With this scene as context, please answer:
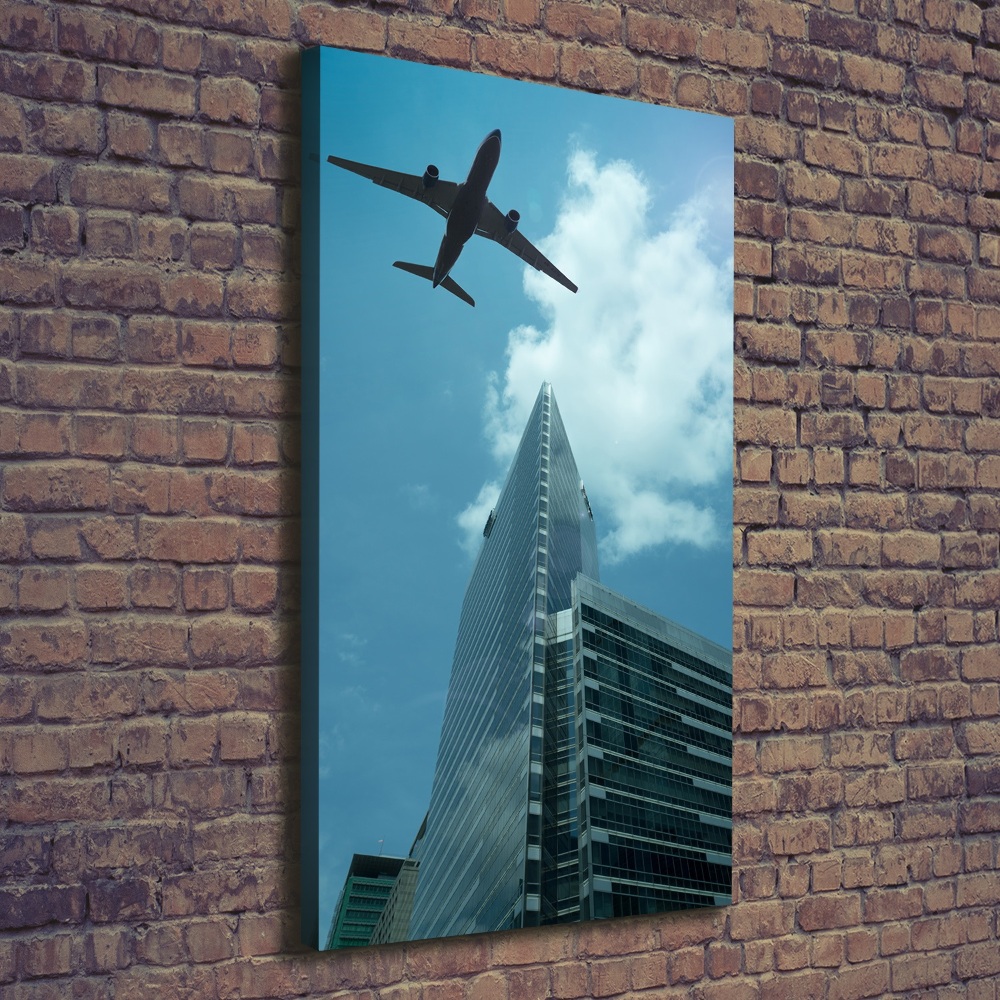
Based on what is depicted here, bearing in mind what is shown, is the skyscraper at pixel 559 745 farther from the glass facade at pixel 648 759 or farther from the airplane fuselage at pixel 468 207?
the airplane fuselage at pixel 468 207

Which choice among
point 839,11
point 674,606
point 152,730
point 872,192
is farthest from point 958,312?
point 152,730

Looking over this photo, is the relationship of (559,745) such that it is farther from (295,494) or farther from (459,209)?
(459,209)

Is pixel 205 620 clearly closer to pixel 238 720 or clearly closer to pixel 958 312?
pixel 238 720

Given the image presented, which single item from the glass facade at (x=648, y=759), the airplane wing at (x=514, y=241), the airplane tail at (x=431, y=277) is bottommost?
the glass facade at (x=648, y=759)

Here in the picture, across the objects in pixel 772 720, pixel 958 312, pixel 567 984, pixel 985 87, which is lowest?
pixel 567 984

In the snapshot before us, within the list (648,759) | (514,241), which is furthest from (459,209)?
(648,759)

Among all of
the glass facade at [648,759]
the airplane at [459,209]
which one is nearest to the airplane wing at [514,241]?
the airplane at [459,209]
